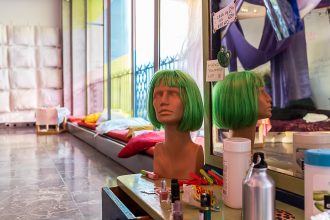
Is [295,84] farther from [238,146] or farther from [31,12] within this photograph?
[31,12]

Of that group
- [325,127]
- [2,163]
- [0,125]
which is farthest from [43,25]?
[325,127]

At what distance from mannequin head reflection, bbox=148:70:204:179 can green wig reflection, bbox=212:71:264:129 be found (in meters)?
0.11

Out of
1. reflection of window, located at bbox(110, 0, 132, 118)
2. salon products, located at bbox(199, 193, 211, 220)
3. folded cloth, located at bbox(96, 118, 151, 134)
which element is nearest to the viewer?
salon products, located at bbox(199, 193, 211, 220)

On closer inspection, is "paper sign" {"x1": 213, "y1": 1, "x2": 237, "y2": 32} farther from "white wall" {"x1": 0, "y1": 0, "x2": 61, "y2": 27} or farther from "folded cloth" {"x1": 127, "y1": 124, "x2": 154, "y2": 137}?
"white wall" {"x1": 0, "y1": 0, "x2": 61, "y2": 27}

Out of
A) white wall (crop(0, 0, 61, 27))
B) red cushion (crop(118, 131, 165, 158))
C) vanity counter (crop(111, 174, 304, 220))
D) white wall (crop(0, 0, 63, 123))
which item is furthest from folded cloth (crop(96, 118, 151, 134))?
white wall (crop(0, 0, 61, 27))

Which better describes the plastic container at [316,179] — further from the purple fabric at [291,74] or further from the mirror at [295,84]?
the purple fabric at [291,74]

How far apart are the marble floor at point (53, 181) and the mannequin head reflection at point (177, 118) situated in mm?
1142

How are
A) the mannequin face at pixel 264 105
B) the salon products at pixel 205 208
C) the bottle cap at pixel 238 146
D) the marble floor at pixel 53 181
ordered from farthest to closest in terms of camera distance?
the marble floor at pixel 53 181
the mannequin face at pixel 264 105
the bottle cap at pixel 238 146
the salon products at pixel 205 208

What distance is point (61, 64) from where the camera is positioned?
9219 mm

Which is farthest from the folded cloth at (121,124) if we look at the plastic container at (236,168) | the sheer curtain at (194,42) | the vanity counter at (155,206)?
the plastic container at (236,168)

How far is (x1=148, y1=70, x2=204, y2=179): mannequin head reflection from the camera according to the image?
1.28 metres

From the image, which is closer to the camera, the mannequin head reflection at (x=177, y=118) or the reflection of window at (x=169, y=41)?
the mannequin head reflection at (x=177, y=118)

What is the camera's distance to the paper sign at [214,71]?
128cm

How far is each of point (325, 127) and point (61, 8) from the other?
9.41 metres
